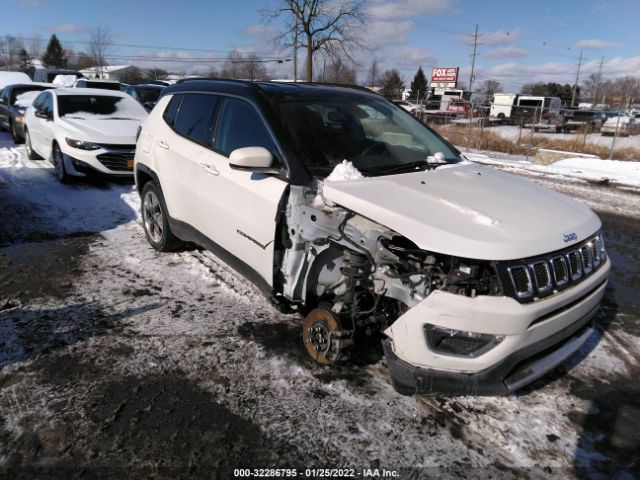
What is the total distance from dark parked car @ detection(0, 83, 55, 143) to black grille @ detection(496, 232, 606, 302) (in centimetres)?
1303

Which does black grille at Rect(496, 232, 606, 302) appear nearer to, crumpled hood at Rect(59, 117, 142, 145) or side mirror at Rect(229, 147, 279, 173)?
side mirror at Rect(229, 147, 279, 173)

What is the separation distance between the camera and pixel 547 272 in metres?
2.70

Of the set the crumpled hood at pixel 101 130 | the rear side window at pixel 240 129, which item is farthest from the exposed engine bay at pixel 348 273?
the crumpled hood at pixel 101 130

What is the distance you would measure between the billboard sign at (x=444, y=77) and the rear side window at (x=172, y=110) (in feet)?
218

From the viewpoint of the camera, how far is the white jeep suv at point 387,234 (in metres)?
2.60

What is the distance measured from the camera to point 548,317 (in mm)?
2707

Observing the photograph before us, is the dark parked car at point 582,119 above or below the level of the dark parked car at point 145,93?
below

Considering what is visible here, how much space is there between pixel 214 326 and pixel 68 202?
4.77m

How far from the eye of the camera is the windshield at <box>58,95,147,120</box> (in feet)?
30.3

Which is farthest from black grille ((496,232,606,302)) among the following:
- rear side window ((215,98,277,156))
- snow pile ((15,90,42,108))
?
snow pile ((15,90,42,108))

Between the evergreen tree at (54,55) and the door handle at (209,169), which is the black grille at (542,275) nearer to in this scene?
the door handle at (209,169)

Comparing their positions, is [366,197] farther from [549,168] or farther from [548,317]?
[549,168]

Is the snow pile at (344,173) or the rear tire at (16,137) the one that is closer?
the snow pile at (344,173)

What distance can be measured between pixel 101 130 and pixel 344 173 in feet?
22.0
